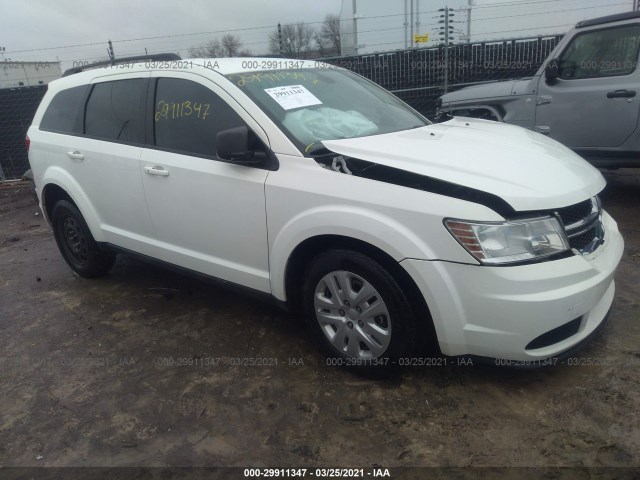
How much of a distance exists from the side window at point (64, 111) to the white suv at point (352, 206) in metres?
0.19

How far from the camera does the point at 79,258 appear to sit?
455cm

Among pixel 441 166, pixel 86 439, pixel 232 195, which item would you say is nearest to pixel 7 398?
pixel 86 439

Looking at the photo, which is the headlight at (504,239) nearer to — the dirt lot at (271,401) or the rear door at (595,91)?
the dirt lot at (271,401)

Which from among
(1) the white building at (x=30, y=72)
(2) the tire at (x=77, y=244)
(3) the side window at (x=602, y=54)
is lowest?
(2) the tire at (x=77, y=244)

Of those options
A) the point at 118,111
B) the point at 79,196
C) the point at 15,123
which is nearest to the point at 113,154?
the point at 118,111

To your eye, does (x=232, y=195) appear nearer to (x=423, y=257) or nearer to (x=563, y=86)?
(x=423, y=257)

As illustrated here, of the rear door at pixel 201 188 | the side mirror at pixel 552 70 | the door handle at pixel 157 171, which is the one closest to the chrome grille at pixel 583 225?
the rear door at pixel 201 188

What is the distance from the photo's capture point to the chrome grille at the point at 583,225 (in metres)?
2.41

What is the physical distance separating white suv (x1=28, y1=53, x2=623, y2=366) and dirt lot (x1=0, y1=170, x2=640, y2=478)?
280mm

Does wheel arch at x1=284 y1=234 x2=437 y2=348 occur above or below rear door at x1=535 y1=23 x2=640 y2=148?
below

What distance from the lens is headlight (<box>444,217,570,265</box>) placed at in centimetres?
220

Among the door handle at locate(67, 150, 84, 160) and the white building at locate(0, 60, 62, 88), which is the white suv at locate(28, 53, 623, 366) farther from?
the white building at locate(0, 60, 62, 88)

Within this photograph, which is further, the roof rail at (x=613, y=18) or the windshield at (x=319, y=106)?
the roof rail at (x=613, y=18)

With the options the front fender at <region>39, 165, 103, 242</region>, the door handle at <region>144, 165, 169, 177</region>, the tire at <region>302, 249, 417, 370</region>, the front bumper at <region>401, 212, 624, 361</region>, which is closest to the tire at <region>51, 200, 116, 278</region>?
the front fender at <region>39, 165, 103, 242</region>
